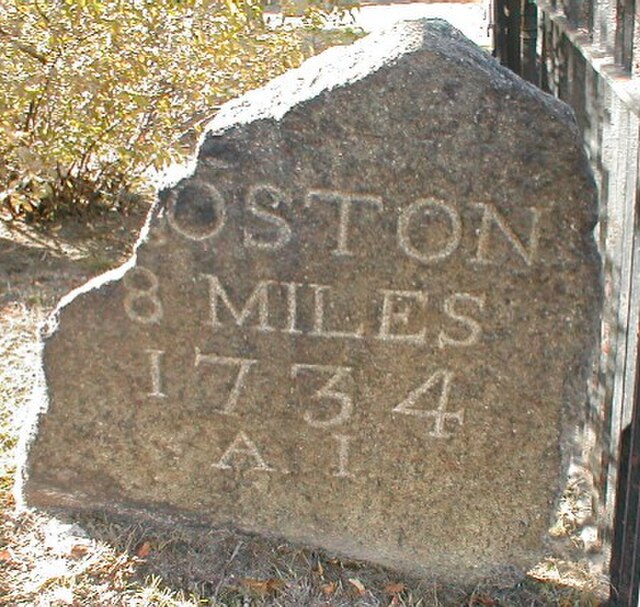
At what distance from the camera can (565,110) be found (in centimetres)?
254

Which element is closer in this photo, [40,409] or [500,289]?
[500,289]

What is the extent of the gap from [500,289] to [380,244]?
33 centimetres

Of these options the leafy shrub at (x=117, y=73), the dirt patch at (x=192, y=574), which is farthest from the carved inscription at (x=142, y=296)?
the leafy shrub at (x=117, y=73)

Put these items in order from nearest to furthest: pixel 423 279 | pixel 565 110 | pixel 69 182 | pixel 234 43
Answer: pixel 565 110 → pixel 423 279 → pixel 234 43 → pixel 69 182

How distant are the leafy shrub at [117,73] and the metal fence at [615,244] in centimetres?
194

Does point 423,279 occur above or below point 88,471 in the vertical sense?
above

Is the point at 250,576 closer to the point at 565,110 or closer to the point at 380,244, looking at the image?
the point at 380,244

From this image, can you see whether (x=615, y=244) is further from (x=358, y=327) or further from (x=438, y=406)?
(x=358, y=327)

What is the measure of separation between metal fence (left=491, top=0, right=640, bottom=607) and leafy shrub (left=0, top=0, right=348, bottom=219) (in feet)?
6.38

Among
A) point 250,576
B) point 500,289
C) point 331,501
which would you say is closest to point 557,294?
point 500,289

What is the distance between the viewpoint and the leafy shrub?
483 centimetres

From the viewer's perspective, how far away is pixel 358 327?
279 centimetres

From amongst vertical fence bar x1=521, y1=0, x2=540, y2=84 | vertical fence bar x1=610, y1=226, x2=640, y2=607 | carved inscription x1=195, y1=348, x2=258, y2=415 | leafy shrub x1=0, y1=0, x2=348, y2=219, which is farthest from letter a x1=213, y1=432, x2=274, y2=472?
vertical fence bar x1=521, y1=0, x2=540, y2=84

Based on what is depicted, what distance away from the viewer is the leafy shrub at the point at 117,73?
4828mm
